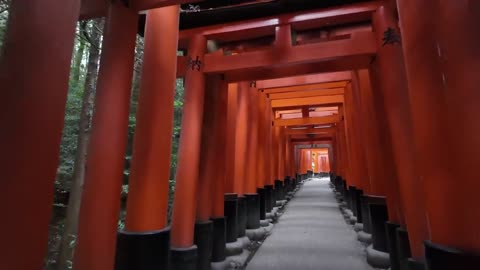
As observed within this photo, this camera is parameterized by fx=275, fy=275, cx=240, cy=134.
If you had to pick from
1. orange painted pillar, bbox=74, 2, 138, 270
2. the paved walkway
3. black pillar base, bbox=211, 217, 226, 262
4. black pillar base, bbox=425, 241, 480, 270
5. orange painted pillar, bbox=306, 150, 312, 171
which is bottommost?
the paved walkway

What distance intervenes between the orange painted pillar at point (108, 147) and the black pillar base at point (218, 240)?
103 inches

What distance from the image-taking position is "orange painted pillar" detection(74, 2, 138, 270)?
Answer: 2463 mm

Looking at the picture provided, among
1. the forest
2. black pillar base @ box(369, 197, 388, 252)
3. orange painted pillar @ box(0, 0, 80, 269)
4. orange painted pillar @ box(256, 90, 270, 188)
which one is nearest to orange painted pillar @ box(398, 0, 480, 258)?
orange painted pillar @ box(0, 0, 80, 269)

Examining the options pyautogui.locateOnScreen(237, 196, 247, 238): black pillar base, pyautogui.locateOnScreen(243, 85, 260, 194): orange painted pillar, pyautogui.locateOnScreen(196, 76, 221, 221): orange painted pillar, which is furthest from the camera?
pyautogui.locateOnScreen(243, 85, 260, 194): orange painted pillar

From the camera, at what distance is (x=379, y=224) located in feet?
16.3

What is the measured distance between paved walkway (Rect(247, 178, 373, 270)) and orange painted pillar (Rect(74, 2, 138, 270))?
3044mm

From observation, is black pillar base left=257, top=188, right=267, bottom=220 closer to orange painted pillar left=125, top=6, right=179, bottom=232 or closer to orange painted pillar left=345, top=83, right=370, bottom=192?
orange painted pillar left=345, top=83, right=370, bottom=192

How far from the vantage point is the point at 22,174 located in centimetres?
143

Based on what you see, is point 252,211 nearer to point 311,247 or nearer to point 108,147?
point 311,247

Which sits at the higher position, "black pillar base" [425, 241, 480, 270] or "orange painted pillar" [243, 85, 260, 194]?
"orange painted pillar" [243, 85, 260, 194]

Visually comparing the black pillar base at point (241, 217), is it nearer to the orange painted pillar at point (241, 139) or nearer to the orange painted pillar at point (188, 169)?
the orange painted pillar at point (241, 139)

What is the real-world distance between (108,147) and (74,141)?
280 inches

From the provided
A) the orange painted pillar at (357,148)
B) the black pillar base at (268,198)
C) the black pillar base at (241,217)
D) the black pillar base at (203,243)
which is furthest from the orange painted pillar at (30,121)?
the black pillar base at (268,198)

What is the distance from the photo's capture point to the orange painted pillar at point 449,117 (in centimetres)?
162
